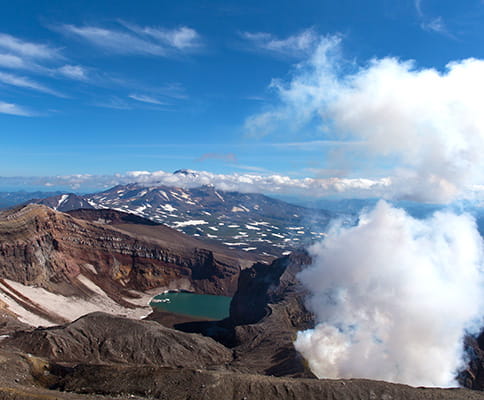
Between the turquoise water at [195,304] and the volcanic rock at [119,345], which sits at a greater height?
the volcanic rock at [119,345]

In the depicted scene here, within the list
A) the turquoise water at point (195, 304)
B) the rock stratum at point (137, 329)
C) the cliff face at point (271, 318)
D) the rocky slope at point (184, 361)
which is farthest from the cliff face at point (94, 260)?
the rocky slope at point (184, 361)

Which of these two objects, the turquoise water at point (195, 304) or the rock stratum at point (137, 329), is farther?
the turquoise water at point (195, 304)

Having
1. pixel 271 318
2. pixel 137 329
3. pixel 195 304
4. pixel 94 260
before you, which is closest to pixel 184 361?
pixel 137 329

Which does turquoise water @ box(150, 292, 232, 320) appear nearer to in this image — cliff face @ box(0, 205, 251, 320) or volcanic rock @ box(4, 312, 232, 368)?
cliff face @ box(0, 205, 251, 320)

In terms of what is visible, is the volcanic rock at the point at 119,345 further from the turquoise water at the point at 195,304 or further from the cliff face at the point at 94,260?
the cliff face at the point at 94,260

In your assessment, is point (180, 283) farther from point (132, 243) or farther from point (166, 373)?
point (166, 373)

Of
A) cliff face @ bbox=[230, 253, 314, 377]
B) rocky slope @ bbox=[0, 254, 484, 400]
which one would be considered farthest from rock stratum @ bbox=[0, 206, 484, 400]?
cliff face @ bbox=[230, 253, 314, 377]
